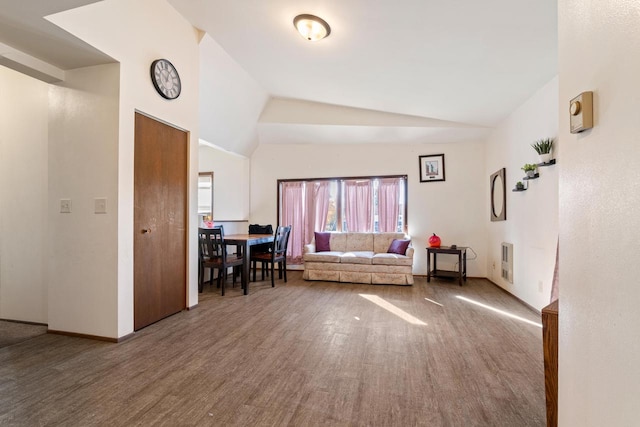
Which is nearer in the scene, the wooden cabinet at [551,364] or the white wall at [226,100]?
the wooden cabinet at [551,364]

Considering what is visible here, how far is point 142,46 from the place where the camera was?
2791 mm

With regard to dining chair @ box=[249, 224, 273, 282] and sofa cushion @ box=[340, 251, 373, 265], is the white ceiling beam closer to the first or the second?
dining chair @ box=[249, 224, 273, 282]

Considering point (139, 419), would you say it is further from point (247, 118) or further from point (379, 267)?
point (247, 118)

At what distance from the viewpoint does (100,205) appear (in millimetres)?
2604

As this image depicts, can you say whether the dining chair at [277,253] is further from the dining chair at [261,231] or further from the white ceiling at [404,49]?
the white ceiling at [404,49]

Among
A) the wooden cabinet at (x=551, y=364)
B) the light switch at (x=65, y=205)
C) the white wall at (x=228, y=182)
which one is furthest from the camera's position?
the white wall at (x=228, y=182)

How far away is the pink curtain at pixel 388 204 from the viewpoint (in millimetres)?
5602

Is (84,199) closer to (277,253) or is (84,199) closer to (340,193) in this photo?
(277,253)

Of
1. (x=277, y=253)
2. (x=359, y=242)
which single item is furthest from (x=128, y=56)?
(x=359, y=242)

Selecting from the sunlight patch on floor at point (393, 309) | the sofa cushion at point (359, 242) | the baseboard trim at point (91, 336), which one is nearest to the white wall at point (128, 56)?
the baseboard trim at point (91, 336)

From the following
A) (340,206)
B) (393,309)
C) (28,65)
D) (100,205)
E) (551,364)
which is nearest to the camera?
(551,364)

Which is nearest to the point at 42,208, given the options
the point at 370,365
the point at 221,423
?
the point at 221,423

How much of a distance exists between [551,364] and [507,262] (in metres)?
3.21

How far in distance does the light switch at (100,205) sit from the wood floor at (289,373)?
3.76 feet
